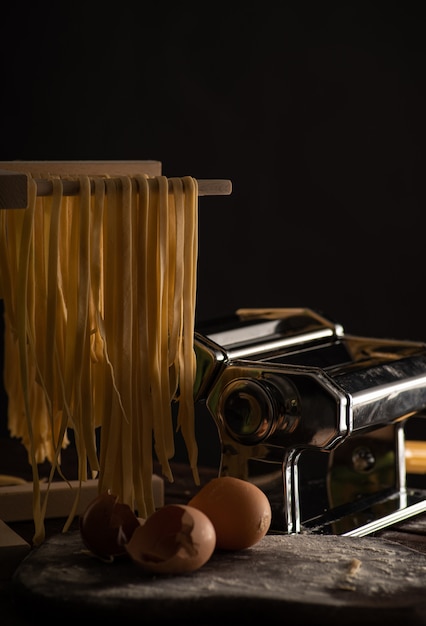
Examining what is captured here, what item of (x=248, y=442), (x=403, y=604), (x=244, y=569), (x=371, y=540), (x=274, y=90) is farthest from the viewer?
(x=274, y=90)

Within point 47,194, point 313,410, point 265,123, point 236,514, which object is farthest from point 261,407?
point 265,123

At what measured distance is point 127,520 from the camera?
128cm

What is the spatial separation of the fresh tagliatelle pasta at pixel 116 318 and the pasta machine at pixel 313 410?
70 mm

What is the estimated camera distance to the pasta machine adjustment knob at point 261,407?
144 centimetres

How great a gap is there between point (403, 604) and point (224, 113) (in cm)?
140

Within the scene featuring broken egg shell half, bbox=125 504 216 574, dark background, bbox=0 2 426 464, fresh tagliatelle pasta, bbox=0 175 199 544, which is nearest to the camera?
broken egg shell half, bbox=125 504 216 574

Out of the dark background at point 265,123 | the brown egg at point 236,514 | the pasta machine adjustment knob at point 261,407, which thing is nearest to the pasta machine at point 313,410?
the pasta machine adjustment knob at point 261,407

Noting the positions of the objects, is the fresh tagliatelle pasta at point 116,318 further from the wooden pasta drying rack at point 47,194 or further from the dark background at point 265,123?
the dark background at point 265,123

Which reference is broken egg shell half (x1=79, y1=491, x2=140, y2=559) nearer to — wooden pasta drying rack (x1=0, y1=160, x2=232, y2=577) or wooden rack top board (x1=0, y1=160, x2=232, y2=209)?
wooden pasta drying rack (x1=0, y1=160, x2=232, y2=577)

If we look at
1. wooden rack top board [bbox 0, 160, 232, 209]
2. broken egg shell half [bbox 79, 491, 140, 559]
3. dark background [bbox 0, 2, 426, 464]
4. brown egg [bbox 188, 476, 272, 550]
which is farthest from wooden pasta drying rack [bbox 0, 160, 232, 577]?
dark background [bbox 0, 2, 426, 464]

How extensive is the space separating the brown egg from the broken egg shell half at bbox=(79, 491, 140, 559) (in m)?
0.09

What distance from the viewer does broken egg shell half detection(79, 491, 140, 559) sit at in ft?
4.12

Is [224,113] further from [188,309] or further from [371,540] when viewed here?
[371,540]

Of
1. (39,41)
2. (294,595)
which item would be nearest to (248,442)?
(294,595)
